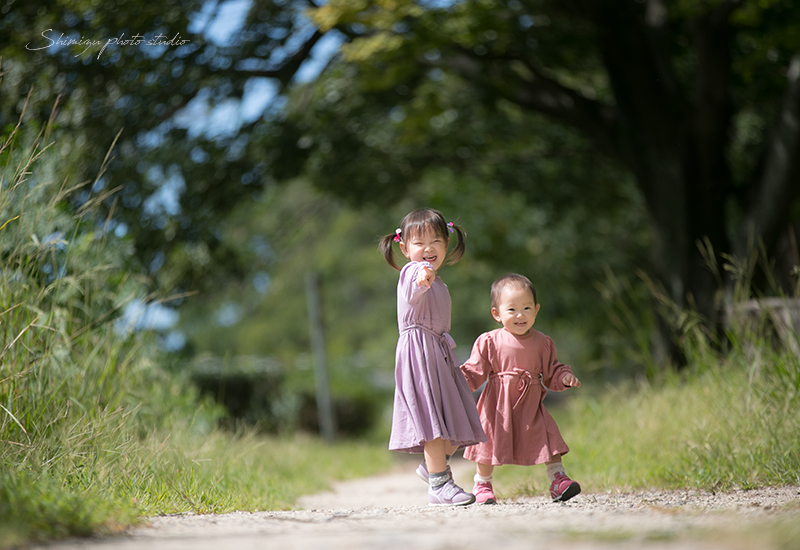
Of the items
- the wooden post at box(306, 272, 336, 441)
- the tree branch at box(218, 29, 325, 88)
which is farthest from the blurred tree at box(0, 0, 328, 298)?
the wooden post at box(306, 272, 336, 441)

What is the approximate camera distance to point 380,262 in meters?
27.8

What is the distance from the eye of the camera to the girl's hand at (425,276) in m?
3.21

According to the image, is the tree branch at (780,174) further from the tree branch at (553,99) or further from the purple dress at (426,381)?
the purple dress at (426,381)

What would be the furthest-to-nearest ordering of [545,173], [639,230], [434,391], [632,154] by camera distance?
[639,230] → [545,173] → [632,154] → [434,391]

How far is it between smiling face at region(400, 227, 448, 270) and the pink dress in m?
0.45

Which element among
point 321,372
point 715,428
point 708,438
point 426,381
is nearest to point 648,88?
point 715,428

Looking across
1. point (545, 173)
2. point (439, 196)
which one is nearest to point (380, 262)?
point (439, 196)

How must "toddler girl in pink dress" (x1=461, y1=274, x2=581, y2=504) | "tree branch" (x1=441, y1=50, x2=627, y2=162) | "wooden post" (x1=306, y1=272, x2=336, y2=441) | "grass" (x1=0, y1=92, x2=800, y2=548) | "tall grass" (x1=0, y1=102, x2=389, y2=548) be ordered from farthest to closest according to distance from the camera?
"wooden post" (x1=306, y1=272, x2=336, y2=441)
"tree branch" (x1=441, y1=50, x2=627, y2=162)
"toddler girl in pink dress" (x1=461, y1=274, x2=581, y2=504)
"grass" (x1=0, y1=92, x2=800, y2=548)
"tall grass" (x1=0, y1=102, x2=389, y2=548)

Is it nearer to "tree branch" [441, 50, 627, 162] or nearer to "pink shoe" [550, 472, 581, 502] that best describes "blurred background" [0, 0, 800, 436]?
"tree branch" [441, 50, 627, 162]

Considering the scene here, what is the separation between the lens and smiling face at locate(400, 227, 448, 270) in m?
3.47

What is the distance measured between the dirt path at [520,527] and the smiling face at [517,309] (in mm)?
811

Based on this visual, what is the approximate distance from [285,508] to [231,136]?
6.24 metres

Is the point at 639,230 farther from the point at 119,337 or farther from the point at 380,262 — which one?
the point at 380,262

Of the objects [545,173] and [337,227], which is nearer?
[545,173]
